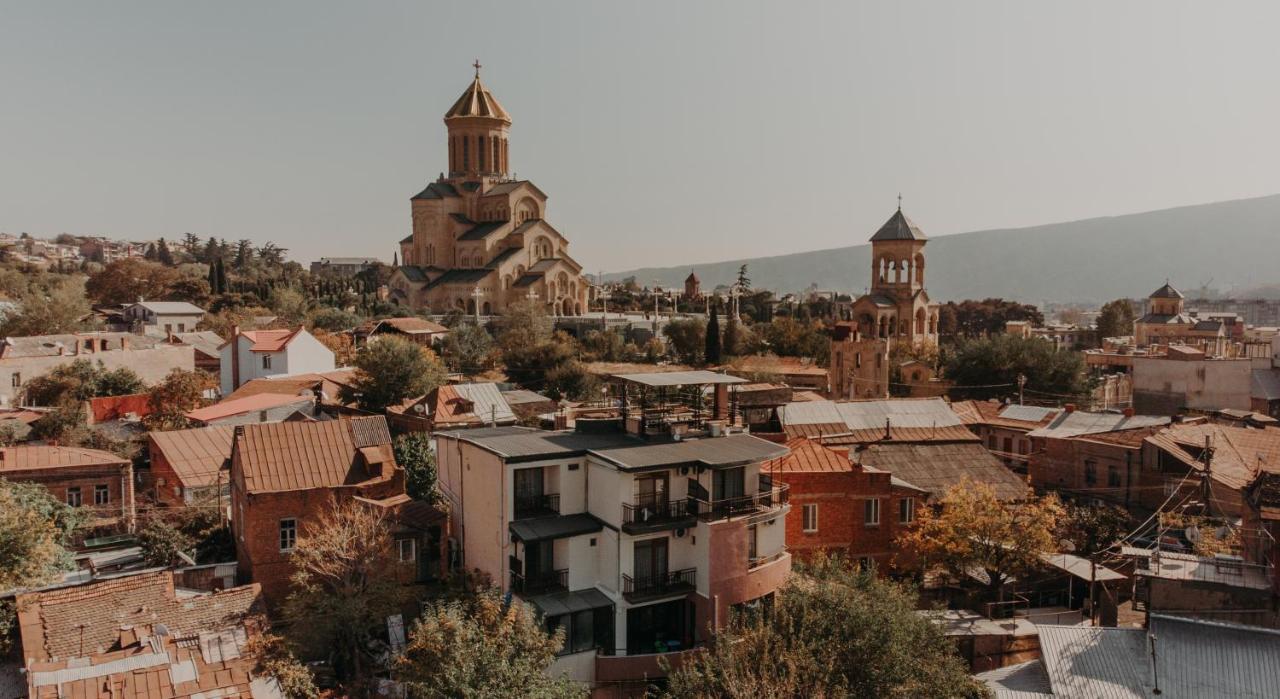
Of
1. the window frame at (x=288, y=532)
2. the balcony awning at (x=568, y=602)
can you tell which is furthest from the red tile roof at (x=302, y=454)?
the balcony awning at (x=568, y=602)

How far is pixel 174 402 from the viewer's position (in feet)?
97.2

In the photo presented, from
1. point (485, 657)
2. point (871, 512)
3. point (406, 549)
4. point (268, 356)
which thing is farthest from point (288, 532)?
point (268, 356)

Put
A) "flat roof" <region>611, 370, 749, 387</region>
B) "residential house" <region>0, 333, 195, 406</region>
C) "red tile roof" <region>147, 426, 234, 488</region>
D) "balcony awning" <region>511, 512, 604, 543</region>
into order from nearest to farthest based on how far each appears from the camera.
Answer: "balcony awning" <region>511, 512, 604, 543</region> < "flat roof" <region>611, 370, 749, 387</region> < "red tile roof" <region>147, 426, 234, 488</region> < "residential house" <region>0, 333, 195, 406</region>

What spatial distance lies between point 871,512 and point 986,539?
8.41ft

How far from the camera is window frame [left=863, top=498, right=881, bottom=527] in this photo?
19328 mm

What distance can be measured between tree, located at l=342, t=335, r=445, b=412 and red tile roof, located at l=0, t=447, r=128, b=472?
957 cm

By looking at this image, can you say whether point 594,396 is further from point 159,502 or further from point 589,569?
point 589,569

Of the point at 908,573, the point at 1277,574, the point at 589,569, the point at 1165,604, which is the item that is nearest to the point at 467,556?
the point at 589,569

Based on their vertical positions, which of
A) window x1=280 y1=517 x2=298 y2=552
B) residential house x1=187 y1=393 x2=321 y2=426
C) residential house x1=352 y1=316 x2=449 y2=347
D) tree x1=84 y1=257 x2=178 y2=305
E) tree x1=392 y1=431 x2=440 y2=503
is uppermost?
tree x1=84 y1=257 x2=178 y2=305

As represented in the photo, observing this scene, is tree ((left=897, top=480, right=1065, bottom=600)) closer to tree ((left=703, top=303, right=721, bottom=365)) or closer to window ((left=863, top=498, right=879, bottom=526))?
window ((left=863, top=498, right=879, bottom=526))

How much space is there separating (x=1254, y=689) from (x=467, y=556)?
1350 cm

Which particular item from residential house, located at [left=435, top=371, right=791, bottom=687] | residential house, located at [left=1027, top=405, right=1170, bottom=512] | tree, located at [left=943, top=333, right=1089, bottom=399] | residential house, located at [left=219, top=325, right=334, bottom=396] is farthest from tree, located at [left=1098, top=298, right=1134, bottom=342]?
residential house, located at [left=435, top=371, right=791, bottom=687]

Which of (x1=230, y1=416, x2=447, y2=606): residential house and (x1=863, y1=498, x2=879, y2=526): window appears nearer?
(x1=230, y1=416, x2=447, y2=606): residential house

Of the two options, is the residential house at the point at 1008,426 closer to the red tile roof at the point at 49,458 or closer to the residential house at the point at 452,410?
the residential house at the point at 452,410
